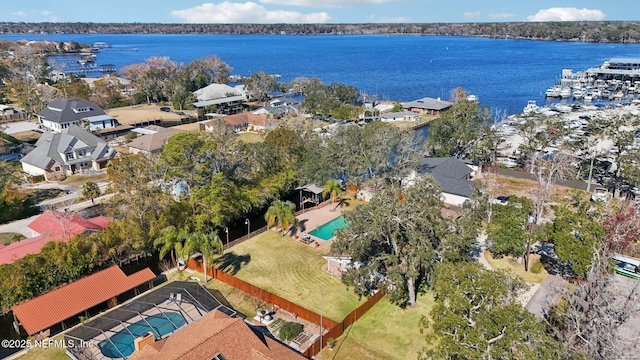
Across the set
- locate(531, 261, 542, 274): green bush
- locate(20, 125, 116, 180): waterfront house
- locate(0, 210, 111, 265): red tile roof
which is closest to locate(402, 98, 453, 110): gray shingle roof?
locate(20, 125, 116, 180): waterfront house

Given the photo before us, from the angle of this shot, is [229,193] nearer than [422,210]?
No

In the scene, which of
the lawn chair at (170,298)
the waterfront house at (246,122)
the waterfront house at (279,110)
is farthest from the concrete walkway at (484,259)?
the waterfront house at (279,110)

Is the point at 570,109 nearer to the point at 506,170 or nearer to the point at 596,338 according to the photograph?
the point at 506,170

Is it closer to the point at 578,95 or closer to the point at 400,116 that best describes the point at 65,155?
the point at 400,116

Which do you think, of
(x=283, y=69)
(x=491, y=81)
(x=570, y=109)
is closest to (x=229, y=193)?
(x=570, y=109)

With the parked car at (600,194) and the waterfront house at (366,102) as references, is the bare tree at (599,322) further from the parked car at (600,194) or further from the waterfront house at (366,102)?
the waterfront house at (366,102)

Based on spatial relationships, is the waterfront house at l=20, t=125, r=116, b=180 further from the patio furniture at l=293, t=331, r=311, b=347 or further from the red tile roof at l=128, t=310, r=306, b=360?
the patio furniture at l=293, t=331, r=311, b=347

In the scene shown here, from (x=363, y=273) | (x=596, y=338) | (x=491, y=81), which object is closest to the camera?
(x=596, y=338)
